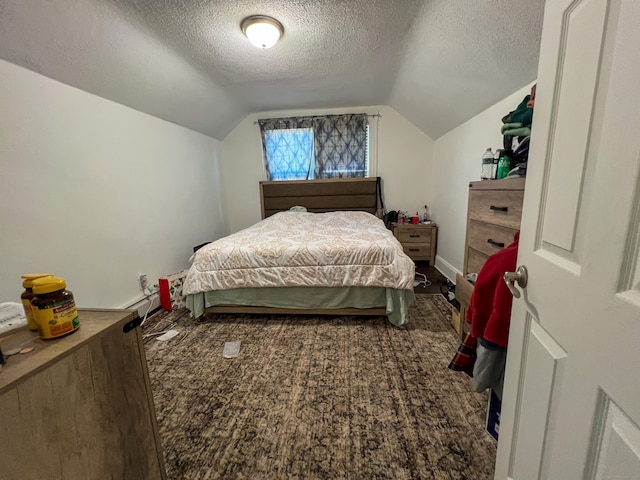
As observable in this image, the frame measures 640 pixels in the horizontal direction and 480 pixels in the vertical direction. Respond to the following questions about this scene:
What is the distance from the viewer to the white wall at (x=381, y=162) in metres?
4.06

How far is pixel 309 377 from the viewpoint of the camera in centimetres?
168

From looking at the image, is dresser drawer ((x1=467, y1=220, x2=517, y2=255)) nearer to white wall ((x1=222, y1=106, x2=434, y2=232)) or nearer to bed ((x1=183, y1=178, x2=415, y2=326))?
bed ((x1=183, y1=178, x2=415, y2=326))

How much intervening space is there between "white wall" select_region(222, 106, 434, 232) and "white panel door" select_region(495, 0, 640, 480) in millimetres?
3558

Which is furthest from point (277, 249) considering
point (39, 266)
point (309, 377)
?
point (39, 266)

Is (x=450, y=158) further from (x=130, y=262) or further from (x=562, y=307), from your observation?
(x=130, y=262)

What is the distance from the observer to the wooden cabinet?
22.4 inches

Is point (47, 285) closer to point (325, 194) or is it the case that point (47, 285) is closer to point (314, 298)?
point (314, 298)

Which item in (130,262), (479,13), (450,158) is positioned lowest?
(130,262)

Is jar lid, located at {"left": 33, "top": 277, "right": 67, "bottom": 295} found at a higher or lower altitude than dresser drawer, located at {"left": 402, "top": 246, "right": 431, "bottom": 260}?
higher

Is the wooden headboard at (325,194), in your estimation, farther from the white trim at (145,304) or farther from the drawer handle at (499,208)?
the drawer handle at (499,208)

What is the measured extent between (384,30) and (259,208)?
3074 mm

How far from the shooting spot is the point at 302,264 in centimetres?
227

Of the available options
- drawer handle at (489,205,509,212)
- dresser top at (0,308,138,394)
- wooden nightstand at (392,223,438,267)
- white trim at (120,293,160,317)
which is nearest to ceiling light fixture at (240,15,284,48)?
drawer handle at (489,205,509,212)

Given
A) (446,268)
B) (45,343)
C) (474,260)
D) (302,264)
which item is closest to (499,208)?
(474,260)
